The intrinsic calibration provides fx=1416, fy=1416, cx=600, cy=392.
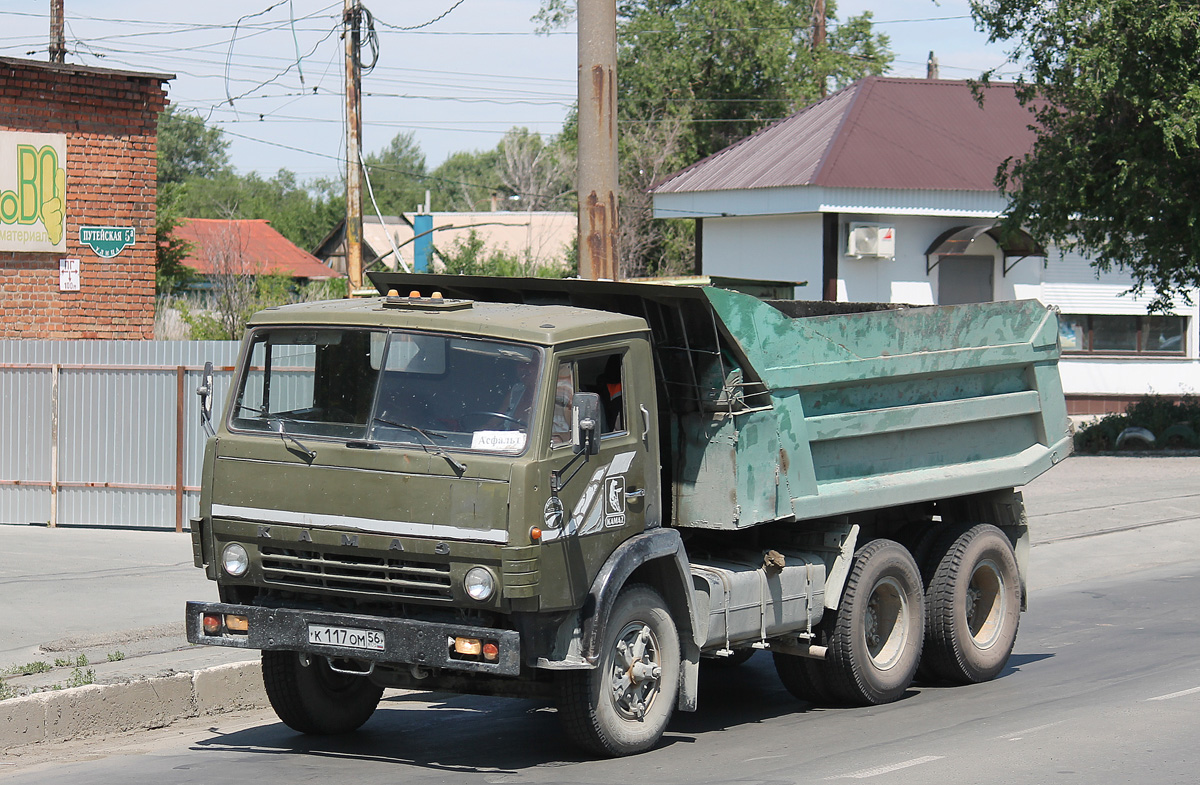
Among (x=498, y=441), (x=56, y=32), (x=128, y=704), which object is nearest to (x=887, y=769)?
(x=498, y=441)

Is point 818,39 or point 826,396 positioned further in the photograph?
point 818,39

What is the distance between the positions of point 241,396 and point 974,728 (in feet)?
14.1

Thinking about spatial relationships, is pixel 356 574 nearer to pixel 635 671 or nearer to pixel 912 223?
pixel 635 671

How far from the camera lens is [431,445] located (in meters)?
6.38

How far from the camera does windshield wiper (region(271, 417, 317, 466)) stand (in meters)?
6.52

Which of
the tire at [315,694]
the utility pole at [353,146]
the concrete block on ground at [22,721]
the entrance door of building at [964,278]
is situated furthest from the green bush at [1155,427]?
the concrete block on ground at [22,721]

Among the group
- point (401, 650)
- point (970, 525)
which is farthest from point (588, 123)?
point (401, 650)

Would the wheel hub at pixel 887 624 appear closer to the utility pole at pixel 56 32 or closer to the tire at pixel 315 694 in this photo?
the tire at pixel 315 694

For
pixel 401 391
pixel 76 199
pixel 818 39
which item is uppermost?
pixel 818 39

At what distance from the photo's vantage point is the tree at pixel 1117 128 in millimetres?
20906

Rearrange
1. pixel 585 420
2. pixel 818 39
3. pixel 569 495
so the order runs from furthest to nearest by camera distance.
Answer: pixel 818 39 → pixel 569 495 → pixel 585 420

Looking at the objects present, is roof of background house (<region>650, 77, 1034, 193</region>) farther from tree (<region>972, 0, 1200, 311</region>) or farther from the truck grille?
→ the truck grille

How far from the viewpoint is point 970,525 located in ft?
30.5

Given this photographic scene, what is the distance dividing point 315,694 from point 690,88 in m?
A: 44.4
